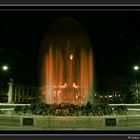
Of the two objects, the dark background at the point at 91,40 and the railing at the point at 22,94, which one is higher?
the dark background at the point at 91,40

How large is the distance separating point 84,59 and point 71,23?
448 millimetres

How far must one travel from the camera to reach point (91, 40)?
4004 millimetres

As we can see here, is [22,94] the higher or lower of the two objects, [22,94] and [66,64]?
the lower

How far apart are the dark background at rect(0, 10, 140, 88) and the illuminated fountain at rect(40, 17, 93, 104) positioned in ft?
0.30

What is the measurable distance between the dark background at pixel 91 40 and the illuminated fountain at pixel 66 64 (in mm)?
90

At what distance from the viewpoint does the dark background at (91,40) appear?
12.8 ft

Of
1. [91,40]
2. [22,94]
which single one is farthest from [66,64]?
[22,94]

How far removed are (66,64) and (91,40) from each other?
1.88 ft

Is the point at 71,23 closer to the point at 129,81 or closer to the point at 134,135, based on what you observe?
the point at 129,81

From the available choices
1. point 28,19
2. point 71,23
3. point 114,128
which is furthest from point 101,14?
point 114,128

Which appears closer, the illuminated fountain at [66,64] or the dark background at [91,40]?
the dark background at [91,40]

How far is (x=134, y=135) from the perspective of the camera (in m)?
3.67

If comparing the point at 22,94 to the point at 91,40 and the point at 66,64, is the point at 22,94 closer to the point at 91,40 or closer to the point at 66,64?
the point at 66,64

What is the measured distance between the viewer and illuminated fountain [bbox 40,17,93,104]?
4.06 meters
